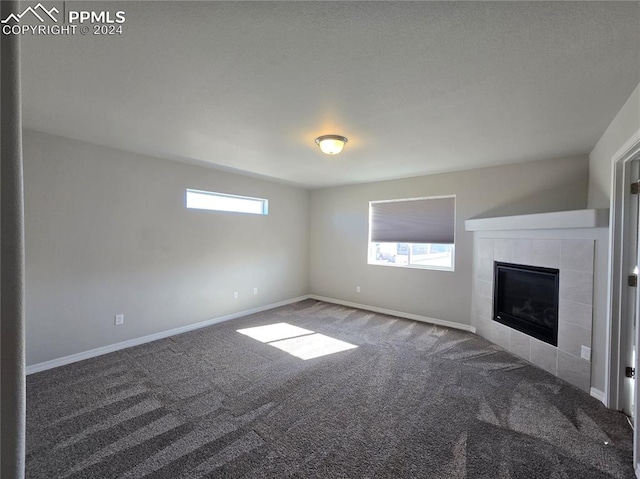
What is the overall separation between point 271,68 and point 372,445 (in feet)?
8.65

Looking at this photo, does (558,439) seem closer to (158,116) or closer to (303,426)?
(303,426)

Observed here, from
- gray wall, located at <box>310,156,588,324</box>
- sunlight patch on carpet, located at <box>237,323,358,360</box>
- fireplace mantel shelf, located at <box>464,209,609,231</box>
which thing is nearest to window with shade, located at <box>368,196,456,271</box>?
gray wall, located at <box>310,156,588,324</box>

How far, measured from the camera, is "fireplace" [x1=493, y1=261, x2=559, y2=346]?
3064mm

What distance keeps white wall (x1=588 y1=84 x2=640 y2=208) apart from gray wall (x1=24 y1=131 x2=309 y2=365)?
4667 mm

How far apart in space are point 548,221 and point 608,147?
0.82 meters

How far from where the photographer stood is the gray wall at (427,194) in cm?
364

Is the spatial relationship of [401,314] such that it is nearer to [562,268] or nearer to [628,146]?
[562,268]

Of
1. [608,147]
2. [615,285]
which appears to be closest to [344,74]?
[608,147]

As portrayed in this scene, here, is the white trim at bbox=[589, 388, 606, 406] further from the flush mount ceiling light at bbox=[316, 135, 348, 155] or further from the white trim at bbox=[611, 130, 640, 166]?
the flush mount ceiling light at bbox=[316, 135, 348, 155]

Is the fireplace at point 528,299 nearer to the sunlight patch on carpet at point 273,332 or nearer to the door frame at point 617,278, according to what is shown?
the door frame at point 617,278

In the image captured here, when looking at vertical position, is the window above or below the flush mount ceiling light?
below

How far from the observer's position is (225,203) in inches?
187

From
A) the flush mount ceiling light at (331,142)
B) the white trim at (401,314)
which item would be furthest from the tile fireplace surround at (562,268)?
the flush mount ceiling light at (331,142)

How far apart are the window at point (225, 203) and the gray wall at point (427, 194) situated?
54.5 inches
